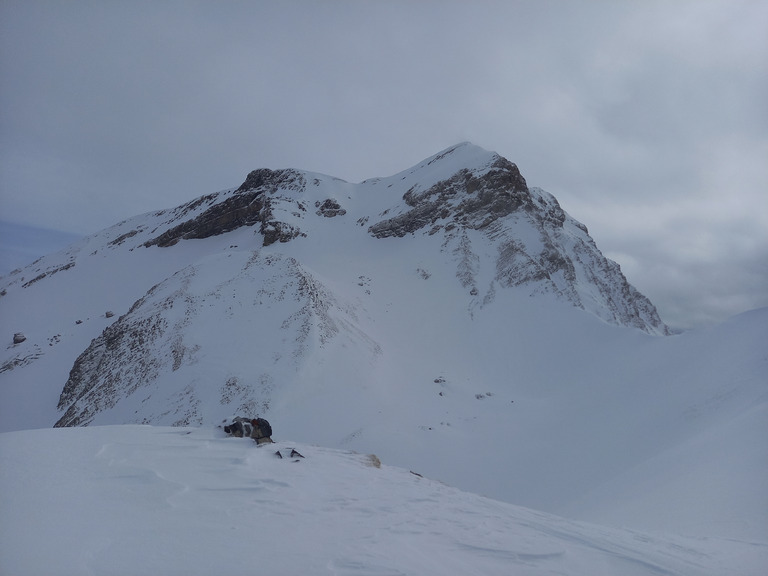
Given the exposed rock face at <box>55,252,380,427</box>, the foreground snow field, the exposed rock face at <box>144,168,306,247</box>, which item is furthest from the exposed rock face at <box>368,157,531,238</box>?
the foreground snow field

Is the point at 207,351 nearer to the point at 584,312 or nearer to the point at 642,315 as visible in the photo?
the point at 584,312

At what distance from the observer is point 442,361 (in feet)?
96.7

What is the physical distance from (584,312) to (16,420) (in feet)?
134

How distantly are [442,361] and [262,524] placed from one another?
24284 millimetres

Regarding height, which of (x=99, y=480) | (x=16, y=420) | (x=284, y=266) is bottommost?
(x=16, y=420)

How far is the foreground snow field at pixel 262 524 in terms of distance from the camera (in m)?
4.89

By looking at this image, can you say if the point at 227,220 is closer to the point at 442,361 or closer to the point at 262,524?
the point at 442,361

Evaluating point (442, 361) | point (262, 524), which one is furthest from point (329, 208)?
point (262, 524)

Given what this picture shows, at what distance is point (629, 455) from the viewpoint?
656 inches

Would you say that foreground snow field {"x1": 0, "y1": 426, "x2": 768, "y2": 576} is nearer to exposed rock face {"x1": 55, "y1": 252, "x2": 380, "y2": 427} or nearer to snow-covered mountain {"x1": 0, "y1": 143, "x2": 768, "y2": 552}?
snow-covered mountain {"x1": 0, "y1": 143, "x2": 768, "y2": 552}

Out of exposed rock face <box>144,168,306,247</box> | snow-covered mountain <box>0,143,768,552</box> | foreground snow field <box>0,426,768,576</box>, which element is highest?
exposed rock face <box>144,168,306,247</box>

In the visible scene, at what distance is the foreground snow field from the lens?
4.89m

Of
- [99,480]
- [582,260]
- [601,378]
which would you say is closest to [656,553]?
[99,480]

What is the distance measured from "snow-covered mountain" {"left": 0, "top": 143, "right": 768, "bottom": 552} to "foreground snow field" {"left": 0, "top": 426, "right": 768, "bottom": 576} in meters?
4.82
